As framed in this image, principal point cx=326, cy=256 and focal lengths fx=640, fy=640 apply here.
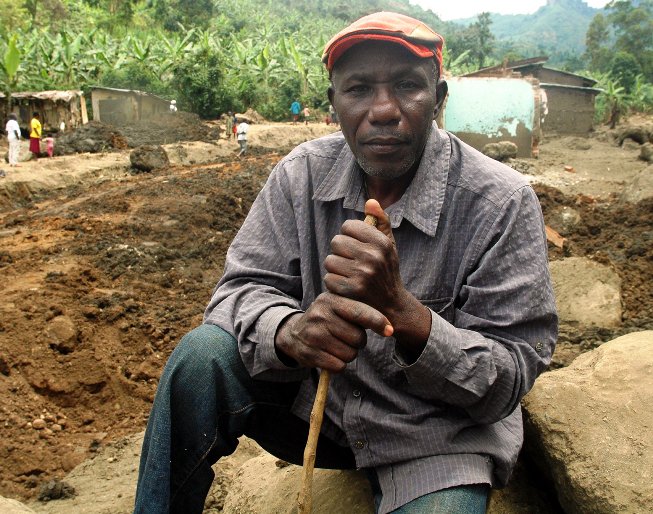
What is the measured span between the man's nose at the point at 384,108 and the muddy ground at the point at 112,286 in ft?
7.37

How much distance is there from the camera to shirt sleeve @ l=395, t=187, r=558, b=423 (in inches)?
59.1

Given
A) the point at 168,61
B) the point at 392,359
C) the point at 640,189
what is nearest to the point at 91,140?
the point at 168,61

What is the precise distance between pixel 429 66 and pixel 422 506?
1150 millimetres

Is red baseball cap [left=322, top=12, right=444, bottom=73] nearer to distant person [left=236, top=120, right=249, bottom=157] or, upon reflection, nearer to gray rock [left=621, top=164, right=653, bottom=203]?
gray rock [left=621, top=164, right=653, bottom=203]

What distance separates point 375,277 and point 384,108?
53cm

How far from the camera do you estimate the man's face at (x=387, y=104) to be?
1.73 meters

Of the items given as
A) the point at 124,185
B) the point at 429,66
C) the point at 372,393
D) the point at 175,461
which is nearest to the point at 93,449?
the point at 175,461

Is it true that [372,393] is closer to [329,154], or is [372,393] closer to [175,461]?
[175,461]

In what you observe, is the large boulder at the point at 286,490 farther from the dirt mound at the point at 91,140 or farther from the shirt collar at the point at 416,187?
the dirt mound at the point at 91,140

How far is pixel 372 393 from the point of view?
1716mm

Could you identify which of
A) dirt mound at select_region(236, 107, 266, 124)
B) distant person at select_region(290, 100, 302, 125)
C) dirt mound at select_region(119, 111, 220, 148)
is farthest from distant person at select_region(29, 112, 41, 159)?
distant person at select_region(290, 100, 302, 125)

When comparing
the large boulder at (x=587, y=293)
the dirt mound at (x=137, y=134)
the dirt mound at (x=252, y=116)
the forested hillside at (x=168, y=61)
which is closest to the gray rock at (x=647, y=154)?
the large boulder at (x=587, y=293)

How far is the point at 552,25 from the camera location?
13125cm

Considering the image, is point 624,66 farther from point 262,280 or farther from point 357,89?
point 262,280
